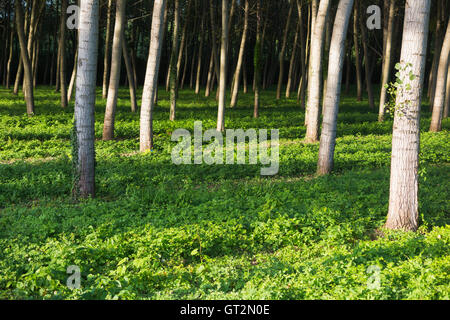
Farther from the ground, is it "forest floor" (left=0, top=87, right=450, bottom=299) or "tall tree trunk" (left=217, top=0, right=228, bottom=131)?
"tall tree trunk" (left=217, top=0, right=228, bottom=131)

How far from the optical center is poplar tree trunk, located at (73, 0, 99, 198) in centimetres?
917

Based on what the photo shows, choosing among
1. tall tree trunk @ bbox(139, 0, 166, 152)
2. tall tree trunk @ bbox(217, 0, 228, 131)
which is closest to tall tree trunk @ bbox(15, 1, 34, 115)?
tall tree trunk @ bbox(139, 0, 166, 152)

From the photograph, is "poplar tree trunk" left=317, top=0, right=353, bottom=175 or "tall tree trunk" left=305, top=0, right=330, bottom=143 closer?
"poplar tree trunk" left=317, top=0, right=353, bottom=175

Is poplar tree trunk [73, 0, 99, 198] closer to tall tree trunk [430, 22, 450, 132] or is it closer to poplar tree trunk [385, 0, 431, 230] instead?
poplar tree trunk [385, 0, 431, 230]

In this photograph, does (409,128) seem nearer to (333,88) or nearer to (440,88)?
(333,88)

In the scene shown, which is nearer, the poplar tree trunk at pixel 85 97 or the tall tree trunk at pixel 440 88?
the poplar tree trunk at pixel 85 97

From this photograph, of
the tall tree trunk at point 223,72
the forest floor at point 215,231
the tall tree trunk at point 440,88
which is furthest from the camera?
the tall tree trunk at point 440,88

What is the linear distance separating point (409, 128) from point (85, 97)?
634cm

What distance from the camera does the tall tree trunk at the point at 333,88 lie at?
36.9ft

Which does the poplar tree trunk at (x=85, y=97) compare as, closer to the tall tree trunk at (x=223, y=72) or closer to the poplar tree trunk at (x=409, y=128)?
the poplar tree trunk at (x=409, y=128)

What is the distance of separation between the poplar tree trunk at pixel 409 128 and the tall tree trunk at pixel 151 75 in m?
8.35

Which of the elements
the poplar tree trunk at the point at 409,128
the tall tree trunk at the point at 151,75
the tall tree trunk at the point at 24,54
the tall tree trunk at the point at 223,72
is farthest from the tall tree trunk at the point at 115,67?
the poplar tree trunk at the point at 409,128

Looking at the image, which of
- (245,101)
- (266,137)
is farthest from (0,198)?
(245,101)

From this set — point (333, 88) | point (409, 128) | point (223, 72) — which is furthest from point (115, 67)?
point (409, 128)
